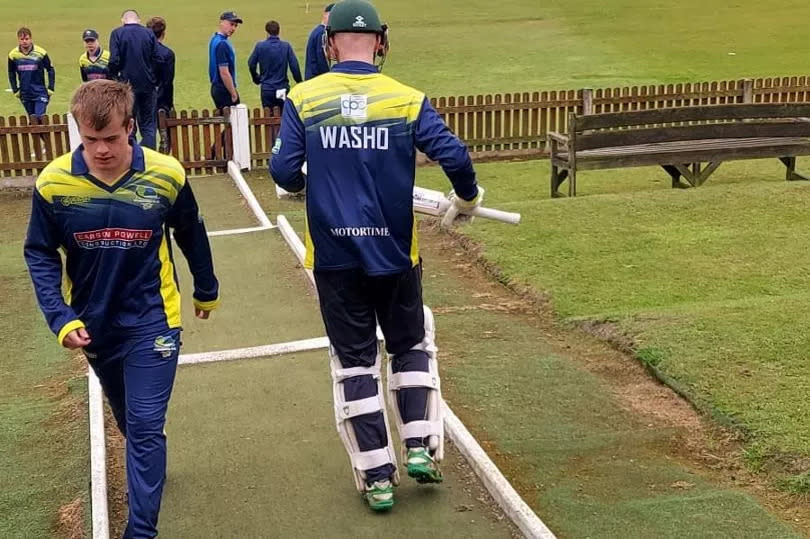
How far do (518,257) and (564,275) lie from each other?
74 cm

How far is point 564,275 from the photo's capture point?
8.81 metres

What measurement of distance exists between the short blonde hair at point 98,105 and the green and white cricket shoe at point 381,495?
1997mm

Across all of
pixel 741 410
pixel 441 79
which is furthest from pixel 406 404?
pixel 441 79

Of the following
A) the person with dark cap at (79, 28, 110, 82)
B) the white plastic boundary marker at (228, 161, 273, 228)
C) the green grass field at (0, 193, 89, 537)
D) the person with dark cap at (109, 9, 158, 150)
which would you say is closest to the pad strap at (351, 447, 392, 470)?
the green grass field at (0, 193, 89, 537)

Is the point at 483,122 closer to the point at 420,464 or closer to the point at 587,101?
the point at 587,101

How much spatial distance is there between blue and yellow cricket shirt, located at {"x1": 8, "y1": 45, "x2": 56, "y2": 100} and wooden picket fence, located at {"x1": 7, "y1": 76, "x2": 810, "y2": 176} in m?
0.76

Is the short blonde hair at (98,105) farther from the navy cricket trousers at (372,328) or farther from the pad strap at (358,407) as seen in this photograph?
the pad strap at (358,407)

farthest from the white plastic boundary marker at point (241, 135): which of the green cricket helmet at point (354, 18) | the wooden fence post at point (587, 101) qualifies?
the green cricket helmet at point (354, 18)

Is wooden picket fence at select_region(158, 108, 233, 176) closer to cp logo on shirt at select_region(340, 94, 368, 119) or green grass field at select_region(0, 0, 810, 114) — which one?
green grass field at select_region(0, 0, 810, 114)

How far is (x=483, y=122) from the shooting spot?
16.4 m

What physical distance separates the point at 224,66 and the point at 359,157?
11118 mm

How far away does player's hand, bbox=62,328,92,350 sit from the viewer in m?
3.93

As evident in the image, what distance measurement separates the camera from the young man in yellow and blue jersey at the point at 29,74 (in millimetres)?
16828

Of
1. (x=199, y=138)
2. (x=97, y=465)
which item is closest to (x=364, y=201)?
(x=97, y=465)
